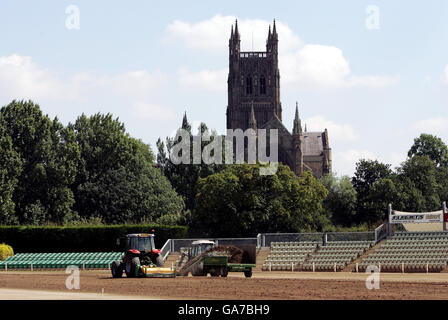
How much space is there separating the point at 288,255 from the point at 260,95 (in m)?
114

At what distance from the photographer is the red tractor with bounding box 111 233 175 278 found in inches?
1622

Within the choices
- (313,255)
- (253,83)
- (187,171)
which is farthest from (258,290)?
(253,83)

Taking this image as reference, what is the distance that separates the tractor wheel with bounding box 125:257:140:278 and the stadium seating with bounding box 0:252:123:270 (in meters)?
19.1

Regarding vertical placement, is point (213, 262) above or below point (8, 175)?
below

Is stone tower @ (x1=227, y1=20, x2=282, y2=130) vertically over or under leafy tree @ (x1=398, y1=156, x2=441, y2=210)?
over

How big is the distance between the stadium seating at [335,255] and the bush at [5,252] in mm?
25568

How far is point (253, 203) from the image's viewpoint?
74500 mm

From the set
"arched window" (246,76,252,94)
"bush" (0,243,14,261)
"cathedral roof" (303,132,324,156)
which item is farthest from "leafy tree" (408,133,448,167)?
"bush" (0,243,14,261)

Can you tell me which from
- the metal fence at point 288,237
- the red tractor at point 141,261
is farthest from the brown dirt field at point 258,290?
the metal fence at point 288,237

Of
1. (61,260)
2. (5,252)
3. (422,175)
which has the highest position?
(422,175)

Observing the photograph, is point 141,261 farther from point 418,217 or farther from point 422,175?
point 422,175

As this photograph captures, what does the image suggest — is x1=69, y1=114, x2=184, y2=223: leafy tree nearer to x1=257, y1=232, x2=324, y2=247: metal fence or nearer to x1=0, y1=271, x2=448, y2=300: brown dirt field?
x1=257, y1=232, x2=324, y2=247: metal fence

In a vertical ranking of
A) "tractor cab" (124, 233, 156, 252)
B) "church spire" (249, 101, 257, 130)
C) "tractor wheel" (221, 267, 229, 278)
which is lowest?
"tractor wheel" (221, 267, 229, 278)

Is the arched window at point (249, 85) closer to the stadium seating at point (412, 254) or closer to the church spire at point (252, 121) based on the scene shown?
the church spire at point (252, 121)
